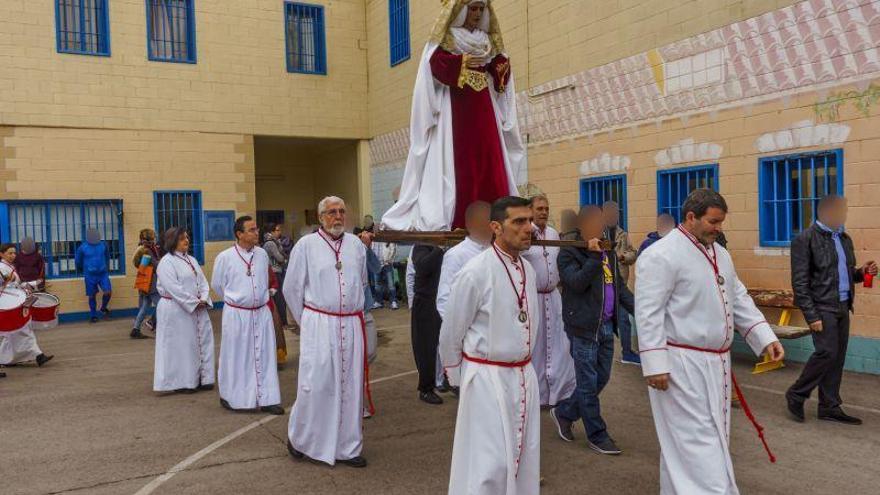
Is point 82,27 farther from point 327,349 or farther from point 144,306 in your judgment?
point 327,349

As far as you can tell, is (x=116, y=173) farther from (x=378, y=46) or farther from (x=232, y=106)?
(x=378, y=46)

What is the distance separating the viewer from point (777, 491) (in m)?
4.76

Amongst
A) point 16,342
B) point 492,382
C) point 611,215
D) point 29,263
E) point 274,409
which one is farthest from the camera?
point 29,263

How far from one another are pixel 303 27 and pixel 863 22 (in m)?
13.1

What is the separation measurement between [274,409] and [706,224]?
4.79 m

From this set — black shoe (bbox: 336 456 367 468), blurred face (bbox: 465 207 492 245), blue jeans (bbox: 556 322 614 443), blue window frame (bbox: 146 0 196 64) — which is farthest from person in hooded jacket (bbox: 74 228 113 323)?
blurred face (bbox: 465 207 492 245)

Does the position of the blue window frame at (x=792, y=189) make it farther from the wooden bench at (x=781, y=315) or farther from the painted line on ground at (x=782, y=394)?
the painted line on ground at (x=782, y=394)

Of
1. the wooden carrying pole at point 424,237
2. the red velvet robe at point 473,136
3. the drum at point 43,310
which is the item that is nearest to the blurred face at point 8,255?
the drum at point 43,310

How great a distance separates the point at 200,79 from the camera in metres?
16.4

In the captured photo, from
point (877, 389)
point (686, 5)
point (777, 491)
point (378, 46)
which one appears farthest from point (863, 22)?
point (378, 46)

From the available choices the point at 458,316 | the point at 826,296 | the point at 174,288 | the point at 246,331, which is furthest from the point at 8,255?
the point at 826,296

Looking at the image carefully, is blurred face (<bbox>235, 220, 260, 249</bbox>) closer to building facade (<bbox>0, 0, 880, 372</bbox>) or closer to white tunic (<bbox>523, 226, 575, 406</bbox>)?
building facade (<bbox>0, 0, 880, 372</bbox>)

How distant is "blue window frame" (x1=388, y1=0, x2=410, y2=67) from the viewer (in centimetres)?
1662

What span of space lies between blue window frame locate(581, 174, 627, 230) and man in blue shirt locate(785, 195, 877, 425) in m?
4.70
